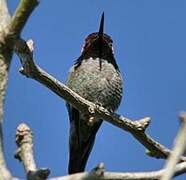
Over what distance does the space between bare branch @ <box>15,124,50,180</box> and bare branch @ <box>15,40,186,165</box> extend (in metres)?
0.94

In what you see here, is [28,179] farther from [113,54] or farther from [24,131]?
[113,54]

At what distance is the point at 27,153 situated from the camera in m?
2.10

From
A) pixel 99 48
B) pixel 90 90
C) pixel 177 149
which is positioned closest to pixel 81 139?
pixel 90 90

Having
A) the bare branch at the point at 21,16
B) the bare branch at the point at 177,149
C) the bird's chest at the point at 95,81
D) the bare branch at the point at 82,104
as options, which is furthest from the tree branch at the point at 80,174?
→ the bird's chest at the point at 95,81

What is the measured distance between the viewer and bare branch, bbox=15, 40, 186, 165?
369 cm

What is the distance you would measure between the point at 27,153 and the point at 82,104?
9.85 ft

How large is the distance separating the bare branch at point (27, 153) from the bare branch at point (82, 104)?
37.1 inches

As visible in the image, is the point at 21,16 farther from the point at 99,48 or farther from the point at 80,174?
the point at 99,48

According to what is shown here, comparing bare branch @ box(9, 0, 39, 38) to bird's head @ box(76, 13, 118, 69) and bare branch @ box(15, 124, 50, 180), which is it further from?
bird's head @ box(76, 13, 118, 69)

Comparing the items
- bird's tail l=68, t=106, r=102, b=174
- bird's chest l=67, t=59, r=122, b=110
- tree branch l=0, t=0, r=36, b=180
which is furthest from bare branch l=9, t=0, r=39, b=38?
bird's chest l=67, t=59, r=122, b=110

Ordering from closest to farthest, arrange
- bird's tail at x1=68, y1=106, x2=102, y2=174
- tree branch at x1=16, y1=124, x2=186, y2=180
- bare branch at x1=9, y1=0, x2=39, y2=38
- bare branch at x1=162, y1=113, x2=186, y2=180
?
bare branch at x1=162, y1=113, x2=186, y2=180 < tree branch at x1=16, y1=124, x2=186, y2=180 < bare branch at x1=9, y1=0, x2=39, y2=38 < bird's tail at x1=68, y1=106, x2=102, y2=174

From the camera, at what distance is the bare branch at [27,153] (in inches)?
71.5

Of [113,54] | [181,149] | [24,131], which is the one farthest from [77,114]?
[181,149]

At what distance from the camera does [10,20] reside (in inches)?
87.8
